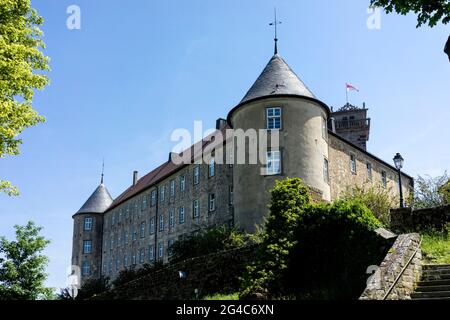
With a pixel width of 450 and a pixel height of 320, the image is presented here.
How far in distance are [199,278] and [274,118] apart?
10.4m

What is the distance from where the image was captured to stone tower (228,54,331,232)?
93.2ft

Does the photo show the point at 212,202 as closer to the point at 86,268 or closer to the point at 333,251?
the point at 333,251

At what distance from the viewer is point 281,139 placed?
95.1ft

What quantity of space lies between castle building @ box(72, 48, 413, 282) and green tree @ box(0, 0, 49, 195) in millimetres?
11302

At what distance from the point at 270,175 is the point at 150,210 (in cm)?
2265

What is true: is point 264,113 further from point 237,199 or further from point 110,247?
point 110,247

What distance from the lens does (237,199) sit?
29.4m

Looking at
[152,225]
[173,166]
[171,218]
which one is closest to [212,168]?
[171,218]

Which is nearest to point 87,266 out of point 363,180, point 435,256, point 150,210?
point 150,210

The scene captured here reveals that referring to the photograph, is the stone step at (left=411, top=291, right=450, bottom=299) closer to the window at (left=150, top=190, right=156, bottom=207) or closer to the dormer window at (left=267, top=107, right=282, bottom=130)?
the dormer window at (left=267, top=107, right=282, bottom=130)

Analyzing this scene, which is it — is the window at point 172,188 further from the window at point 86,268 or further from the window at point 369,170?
the window at point 86,268

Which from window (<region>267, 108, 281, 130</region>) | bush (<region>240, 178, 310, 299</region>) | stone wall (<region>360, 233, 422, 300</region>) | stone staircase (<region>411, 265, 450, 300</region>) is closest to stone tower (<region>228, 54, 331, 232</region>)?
window (<region>267, 108, 281, 130</region>)

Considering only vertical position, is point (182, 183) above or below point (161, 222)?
above

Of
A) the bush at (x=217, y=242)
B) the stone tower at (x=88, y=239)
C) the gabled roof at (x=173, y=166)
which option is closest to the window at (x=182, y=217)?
the gabled roof at (x=173, y=166)
